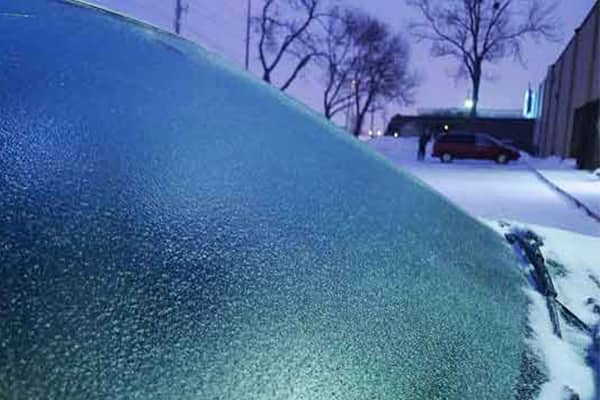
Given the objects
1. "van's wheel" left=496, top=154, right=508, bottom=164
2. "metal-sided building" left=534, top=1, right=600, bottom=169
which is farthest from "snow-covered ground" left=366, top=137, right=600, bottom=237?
"van's wheel" left=496, top=154, right=508, bottom=164

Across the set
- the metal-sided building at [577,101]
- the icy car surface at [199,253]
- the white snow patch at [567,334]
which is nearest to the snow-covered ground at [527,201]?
the white snow patch at [567,334]

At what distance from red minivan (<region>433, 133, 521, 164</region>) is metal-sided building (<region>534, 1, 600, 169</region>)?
348cm

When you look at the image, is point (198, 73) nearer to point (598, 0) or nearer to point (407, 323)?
point (407, 323)

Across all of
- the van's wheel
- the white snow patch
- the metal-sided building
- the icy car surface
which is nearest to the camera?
the icy car surface

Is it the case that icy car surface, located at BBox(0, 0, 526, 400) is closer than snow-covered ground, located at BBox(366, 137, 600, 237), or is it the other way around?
icy car surface, located at BBox(0, 0, 526, 400)

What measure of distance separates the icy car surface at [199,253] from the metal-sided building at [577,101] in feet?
81.2

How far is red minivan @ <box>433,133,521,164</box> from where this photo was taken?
113 feet

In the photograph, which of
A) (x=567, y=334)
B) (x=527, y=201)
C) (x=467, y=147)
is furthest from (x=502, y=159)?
(x=567, y=334)

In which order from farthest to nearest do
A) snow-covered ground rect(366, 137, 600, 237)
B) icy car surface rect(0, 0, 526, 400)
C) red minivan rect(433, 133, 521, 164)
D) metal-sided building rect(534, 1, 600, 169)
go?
1. red minivan rect(433, 133, 521, 164)
2. metal-sided building rect(534, 1, 600, 169)
3. snow-covered ground rect(366, 137, 600, 237)
4. icy car surface rect(0, 0, 526, 400)

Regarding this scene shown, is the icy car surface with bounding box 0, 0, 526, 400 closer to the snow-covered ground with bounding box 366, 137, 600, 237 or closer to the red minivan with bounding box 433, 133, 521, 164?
the snow-covered ground with bounding box 366, 137, 600, 237

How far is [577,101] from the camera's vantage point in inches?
1278

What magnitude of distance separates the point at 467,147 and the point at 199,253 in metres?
34.5

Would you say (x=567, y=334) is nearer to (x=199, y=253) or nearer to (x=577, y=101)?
(x=199, y=253)

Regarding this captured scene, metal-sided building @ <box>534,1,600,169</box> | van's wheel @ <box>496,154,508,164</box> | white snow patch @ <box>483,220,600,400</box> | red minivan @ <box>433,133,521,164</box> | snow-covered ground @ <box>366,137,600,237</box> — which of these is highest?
metal-sided building @ <box>534,1,600,169</box>
